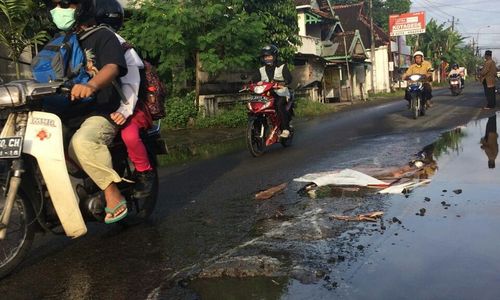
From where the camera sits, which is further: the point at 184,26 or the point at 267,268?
the point at 184,26

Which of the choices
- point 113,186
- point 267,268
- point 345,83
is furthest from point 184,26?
point 345,83

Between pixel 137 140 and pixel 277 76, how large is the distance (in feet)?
17.8

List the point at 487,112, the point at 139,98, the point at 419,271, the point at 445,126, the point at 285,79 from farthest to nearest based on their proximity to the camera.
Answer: the point at 487,112 < the point at 445,126 < the point at 285,79 < the point at 139,98 < the point at 419,271

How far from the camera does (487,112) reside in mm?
14383

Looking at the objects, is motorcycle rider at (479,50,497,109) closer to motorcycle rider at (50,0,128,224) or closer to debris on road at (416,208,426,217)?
debris on road at (416,208,426,217)

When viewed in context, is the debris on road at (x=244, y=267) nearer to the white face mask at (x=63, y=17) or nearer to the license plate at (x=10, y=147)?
the license plate at (x=10, y=147)

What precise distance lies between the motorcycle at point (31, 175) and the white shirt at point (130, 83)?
0.61 meters

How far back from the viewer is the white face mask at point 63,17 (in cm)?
373

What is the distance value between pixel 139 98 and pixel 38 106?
0.96m

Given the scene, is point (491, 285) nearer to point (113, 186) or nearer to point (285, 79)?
point (113, 186)

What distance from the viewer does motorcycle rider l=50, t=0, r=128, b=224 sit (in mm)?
3713

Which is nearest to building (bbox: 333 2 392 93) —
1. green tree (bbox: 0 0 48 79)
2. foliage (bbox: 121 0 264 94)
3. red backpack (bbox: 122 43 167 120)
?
foliage (bbox: 121 0 264 94)

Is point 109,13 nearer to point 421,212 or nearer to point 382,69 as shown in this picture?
point 421,212

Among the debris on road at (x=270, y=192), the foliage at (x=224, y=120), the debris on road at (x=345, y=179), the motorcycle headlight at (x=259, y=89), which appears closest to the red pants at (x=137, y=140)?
the debris on road at (x=270, y=192)
